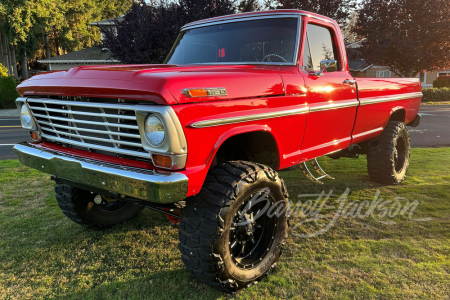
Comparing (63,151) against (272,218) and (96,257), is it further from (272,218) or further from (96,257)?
(272,218)

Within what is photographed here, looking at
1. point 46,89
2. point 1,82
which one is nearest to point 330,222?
point 46,89

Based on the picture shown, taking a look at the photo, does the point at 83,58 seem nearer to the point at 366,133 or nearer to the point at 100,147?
the point at 366,133

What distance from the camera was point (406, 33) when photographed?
74.3 feet

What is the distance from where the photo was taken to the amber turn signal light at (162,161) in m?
2.15

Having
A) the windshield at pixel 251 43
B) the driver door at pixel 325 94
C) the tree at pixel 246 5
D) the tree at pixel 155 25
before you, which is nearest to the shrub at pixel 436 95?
the tree at pixel 246 5

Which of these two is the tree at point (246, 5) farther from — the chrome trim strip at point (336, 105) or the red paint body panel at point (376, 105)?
the chrome trim strip at point (336, 105)

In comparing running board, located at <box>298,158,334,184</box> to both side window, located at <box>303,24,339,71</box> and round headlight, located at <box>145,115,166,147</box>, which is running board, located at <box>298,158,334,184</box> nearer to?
side window, located at <box>303,24,339,71</box>

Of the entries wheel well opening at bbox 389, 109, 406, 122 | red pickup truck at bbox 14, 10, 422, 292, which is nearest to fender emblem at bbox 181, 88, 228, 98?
red pickup truck at bbox 14, 10, 422, 292

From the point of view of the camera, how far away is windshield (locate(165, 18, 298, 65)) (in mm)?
3367

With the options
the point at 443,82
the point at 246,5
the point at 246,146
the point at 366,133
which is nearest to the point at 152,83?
the point at 246,146

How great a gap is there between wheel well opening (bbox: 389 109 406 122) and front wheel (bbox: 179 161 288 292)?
338cm

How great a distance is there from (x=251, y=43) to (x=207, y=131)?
155 cm

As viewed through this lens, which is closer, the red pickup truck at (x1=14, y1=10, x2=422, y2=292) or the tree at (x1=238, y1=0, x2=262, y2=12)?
the red pickup truck at (x1=14, y1=10, x2=422, y2=292)

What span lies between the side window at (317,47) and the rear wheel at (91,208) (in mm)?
2536
